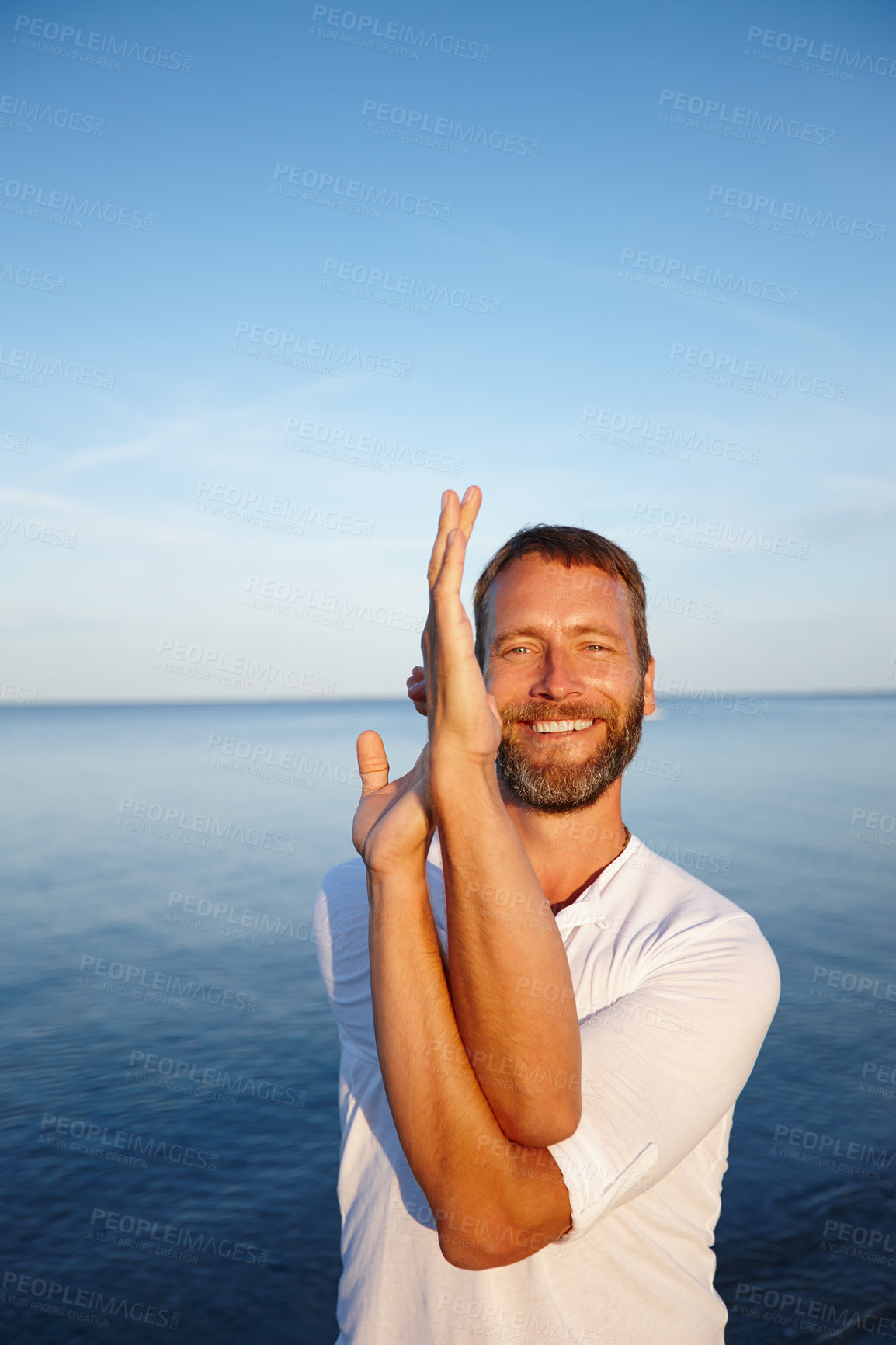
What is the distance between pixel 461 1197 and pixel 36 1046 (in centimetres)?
1192

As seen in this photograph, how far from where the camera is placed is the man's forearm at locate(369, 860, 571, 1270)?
1.57 metres

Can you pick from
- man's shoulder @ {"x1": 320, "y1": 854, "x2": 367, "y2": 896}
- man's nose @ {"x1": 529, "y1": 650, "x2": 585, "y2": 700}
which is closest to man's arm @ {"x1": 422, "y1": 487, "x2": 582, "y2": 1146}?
man's shoulder @ {"x1": 320, "y1": 854, "x2": 367, "y2": 896}

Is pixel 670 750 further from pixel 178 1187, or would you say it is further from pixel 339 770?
pixel 178 1187

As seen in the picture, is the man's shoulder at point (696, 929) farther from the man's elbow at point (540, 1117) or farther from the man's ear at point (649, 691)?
the man's ear at point (649, 691)

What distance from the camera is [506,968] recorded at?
1.53 m

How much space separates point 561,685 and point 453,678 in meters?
1.08

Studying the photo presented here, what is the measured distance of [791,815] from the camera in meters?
27.2

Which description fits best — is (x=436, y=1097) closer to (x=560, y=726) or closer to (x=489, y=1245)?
(x=489, y=1245)

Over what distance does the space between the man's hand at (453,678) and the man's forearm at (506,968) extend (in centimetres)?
3

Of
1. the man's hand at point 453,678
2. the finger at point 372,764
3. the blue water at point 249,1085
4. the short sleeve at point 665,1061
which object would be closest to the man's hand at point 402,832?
the man's hand at point 453,678

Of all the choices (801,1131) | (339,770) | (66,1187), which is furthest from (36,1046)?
(339,770)

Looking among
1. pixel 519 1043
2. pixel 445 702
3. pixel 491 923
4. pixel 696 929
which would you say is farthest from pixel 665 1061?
pixel 445 702

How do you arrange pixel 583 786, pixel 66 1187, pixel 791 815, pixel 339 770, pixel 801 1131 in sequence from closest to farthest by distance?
pixel 583 786, pixel 66 1187, pixel 801 1131, pixel 791 815, pixel 339 770

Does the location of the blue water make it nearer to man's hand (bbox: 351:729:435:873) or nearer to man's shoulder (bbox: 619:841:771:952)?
man's shoulder (bbox: 619:841:771:952)
